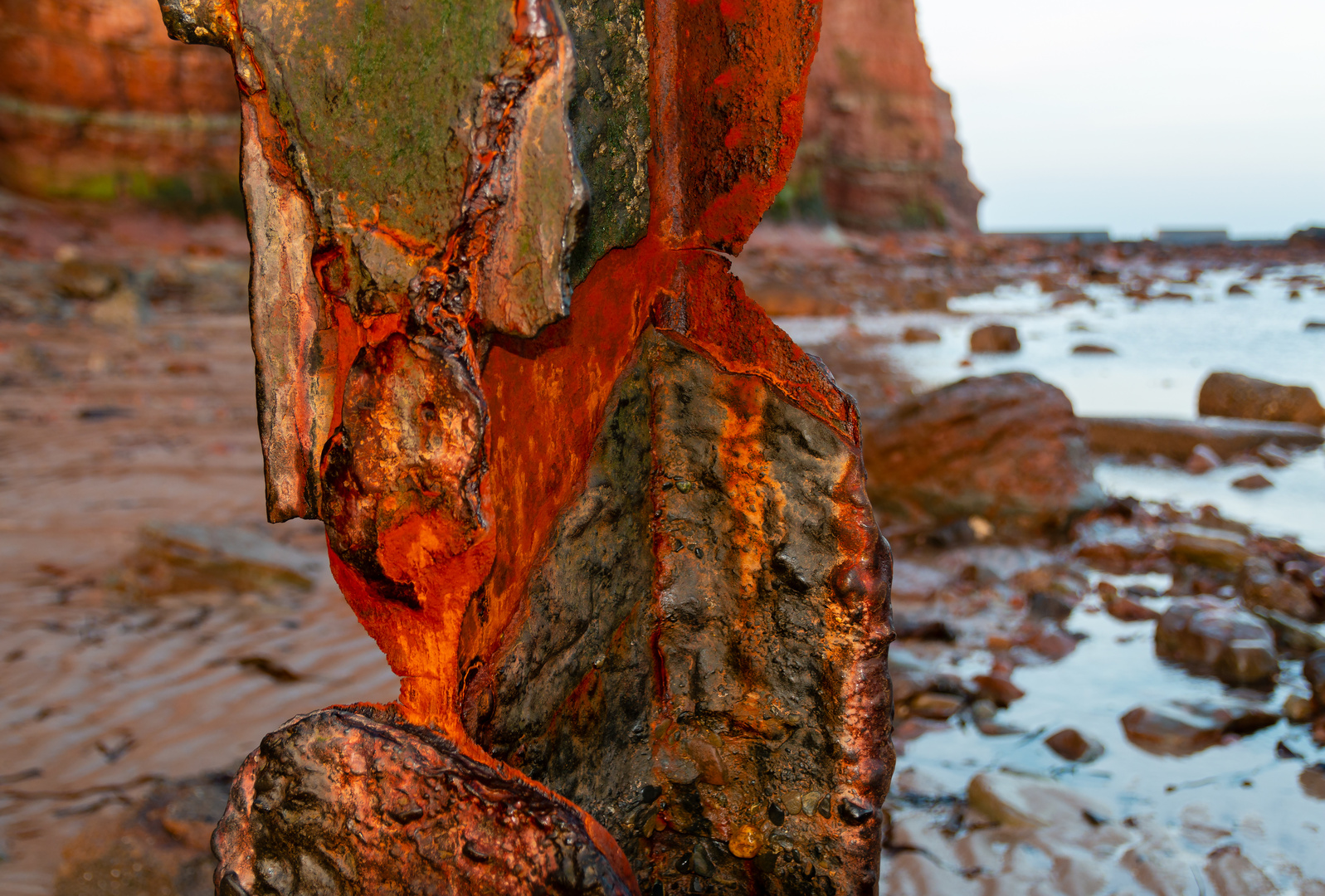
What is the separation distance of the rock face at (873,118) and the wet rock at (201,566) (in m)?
20.6

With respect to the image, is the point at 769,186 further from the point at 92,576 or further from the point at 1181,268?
the point at 1181,268

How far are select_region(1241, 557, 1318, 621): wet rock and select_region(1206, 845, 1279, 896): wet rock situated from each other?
4.29 feet

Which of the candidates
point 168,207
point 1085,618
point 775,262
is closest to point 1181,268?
point 775,262

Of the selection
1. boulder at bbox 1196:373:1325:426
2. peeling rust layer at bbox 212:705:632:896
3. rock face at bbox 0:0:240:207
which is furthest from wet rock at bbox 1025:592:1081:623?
rock face at bbox 0:0:240:207

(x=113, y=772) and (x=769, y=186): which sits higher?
(x=769, y=186)

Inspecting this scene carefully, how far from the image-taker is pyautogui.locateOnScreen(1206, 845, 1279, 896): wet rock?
5.31 feet

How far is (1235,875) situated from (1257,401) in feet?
14.4

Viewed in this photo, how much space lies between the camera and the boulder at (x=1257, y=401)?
5.19m

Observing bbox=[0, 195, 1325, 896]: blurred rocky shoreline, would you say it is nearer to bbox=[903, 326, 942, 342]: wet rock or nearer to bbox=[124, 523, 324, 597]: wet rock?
bbox=[124, 523, 324, 597]: wet rock

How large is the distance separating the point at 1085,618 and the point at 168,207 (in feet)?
42.9

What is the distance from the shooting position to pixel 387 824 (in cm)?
93

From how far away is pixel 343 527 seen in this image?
37.0 inches

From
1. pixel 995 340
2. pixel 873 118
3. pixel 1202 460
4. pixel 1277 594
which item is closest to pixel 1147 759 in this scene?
pixel 1277 594

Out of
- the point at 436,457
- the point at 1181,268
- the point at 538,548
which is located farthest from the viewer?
the point at 1181,268
